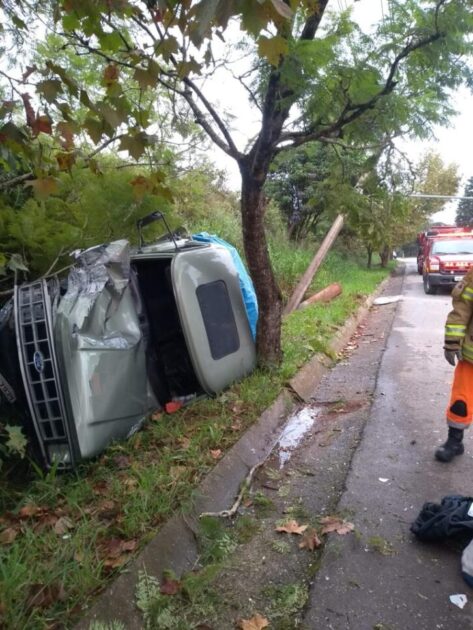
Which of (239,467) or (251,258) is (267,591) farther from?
(251,258)

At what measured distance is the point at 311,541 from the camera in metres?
2.77

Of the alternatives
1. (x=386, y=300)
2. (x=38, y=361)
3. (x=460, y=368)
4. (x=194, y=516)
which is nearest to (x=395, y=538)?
(x=194, y=516)

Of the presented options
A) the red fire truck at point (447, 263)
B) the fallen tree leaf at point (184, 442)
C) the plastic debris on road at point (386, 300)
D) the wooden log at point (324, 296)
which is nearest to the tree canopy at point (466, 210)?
the red fire truck at point (447, 263)

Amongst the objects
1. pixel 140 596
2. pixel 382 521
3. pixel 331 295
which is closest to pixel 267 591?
pixel 140 596

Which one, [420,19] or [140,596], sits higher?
[420,19]

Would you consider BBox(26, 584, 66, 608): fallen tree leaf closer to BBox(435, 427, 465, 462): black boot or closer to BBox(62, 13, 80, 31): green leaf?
BBox(435, 427, 465, 462): black boot

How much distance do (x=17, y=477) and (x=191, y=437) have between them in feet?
3.97

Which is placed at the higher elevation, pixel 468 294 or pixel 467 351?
pixel 468 294

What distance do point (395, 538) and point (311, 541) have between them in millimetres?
466

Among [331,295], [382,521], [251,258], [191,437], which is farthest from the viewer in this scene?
[331,295]

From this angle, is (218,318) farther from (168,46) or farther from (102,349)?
(168,46)

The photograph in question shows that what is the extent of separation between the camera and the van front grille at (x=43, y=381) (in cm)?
312

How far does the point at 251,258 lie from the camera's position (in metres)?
5.07

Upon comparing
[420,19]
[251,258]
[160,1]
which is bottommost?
[251,258]
